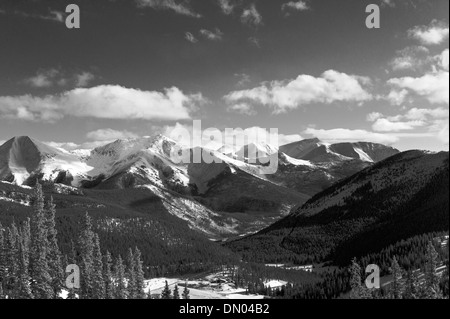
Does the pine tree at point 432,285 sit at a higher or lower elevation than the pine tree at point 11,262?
lower

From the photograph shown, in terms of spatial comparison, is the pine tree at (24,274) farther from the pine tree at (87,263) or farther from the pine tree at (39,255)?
the pine tree at (87,263)

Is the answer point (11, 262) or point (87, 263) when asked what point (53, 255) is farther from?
point (11, 262)

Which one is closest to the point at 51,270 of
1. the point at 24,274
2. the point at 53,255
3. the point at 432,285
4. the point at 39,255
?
the point at 53,255

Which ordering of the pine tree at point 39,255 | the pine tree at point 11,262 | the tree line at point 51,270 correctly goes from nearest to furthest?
Result: the pine tree at point 39,255 < the tree line at point 51,270 < the pine tree at point 11,262

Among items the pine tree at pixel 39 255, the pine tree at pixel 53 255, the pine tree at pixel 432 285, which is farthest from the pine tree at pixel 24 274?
the pine tree at pixel 432 285

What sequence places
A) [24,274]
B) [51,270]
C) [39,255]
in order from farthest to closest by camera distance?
[24,274]
[51,270]
[39,255]

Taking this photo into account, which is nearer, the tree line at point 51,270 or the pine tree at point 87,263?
the tree line at point 51,270

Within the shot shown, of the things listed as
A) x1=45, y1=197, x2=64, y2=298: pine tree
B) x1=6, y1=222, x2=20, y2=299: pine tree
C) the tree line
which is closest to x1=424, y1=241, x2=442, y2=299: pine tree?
the tree line
